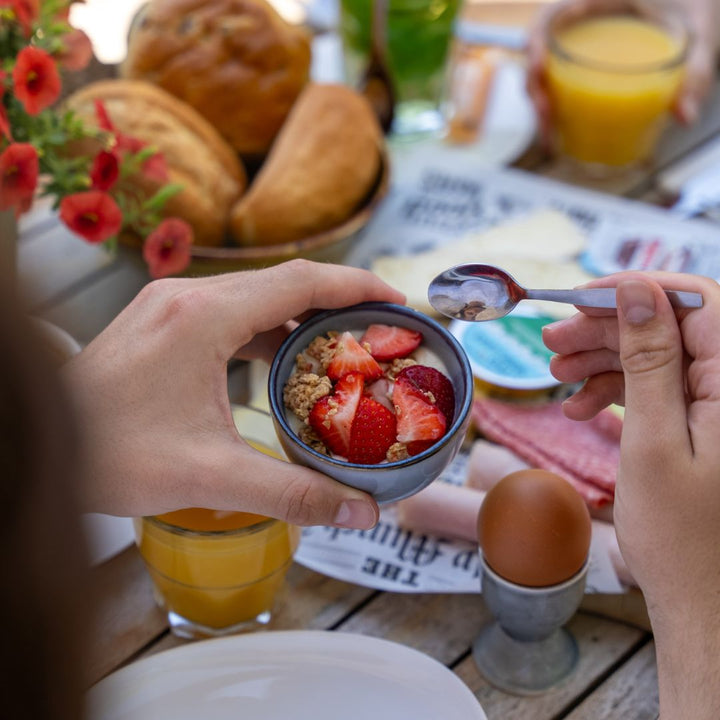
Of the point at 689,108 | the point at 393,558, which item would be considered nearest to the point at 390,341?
the point at 393,558

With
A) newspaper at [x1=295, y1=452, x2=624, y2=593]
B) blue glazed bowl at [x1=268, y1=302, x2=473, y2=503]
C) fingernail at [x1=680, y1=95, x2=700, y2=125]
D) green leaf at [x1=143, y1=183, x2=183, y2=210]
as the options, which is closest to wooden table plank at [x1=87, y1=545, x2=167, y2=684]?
newspaper at [x1=295, y1=452, x2=624, y2=593]

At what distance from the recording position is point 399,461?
0.70m

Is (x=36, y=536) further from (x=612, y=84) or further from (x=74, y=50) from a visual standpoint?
(x=612, y=84)

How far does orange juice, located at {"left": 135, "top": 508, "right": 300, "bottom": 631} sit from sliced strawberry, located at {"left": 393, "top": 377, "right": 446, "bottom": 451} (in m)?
0.17

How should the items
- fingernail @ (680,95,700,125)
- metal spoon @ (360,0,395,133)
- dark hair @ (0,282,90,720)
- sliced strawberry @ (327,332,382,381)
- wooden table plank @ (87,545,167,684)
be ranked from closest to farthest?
dark hair @ (0,282,90,720), sliced strawberry @ (327,332,382,381), wooden table plank @ (87,545,167,684), metal spoon @ (360,0,395,133), fingernail @ (680,95,700,125)

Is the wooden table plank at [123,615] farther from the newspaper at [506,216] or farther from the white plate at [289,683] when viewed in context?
the newspaper at [506,216]

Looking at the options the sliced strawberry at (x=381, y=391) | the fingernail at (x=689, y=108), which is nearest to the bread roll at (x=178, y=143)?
the sliced strawberry at (x=381, y=391)

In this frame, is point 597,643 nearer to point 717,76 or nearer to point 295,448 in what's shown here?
point 295,448

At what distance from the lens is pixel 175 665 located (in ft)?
2.64

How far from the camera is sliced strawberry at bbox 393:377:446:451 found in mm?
721

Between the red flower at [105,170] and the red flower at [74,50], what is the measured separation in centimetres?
11

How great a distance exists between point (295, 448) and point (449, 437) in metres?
0.11

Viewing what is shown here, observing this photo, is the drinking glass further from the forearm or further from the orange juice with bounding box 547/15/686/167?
the forearm

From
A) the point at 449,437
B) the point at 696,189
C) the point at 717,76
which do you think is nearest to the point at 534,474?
the point at 449,437
